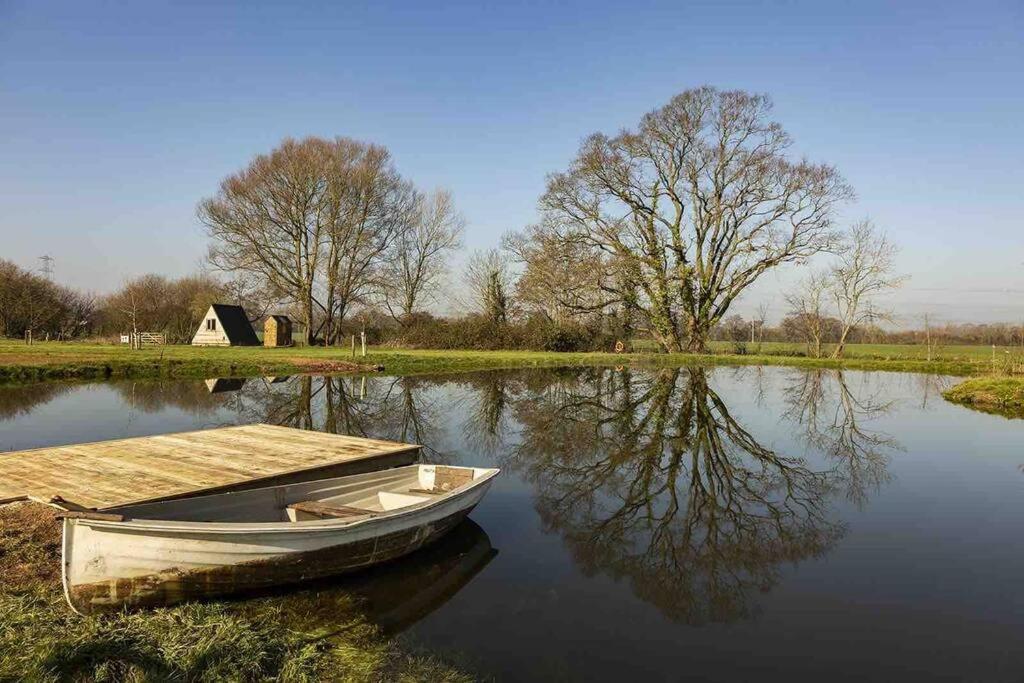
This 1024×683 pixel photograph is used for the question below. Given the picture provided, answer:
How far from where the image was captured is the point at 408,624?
5.49m

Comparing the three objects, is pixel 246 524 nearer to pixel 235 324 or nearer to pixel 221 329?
pixel 221 329

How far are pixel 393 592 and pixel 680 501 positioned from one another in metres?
4.85

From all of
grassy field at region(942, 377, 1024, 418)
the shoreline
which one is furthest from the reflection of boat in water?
the shoreline

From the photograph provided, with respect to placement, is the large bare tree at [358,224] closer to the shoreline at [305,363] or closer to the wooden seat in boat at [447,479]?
the shoreline at [305,363]

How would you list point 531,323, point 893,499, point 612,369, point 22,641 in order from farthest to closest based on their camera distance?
point 531,323 < point 612,369 < point 893,499 < point 22,641

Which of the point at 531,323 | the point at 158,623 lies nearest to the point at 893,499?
the point at 158,623

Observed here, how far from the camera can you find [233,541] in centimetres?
546

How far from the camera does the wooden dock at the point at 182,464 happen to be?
271 inches

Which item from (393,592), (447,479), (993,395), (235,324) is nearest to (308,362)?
(235,324)

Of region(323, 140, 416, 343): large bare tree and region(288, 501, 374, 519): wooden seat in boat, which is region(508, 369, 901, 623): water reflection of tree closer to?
region(288, 501, 374, 519): wooden seat in boat

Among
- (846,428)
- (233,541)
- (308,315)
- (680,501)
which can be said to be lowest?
(680,501)

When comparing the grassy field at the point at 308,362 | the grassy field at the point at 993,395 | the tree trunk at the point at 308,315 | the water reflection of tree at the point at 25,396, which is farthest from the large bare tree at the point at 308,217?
the grassy field at the point at 993,395

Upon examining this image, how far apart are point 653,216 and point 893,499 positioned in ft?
113

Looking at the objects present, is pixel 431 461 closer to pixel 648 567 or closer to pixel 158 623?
pixel 648 567
